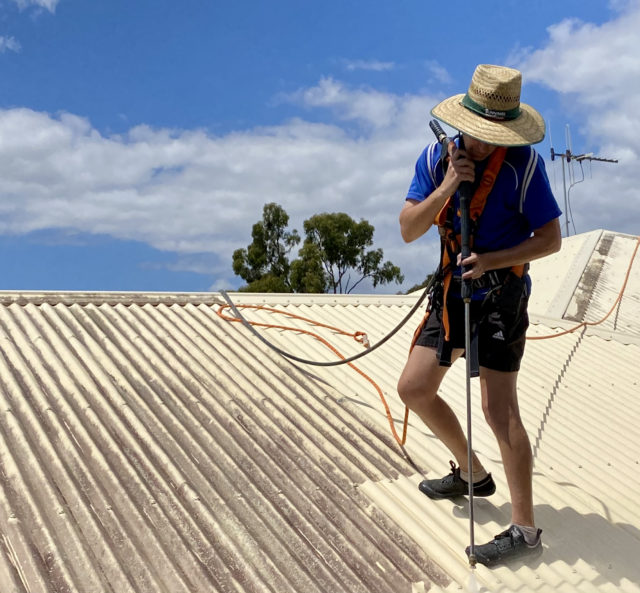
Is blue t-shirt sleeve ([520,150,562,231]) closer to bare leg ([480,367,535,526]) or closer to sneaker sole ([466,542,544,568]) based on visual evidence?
bare leg ([480,367,535,526])

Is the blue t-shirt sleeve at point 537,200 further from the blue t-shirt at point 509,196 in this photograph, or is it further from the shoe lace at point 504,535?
the shoe lace at point 504,535

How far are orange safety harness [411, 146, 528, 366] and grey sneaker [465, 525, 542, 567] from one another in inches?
34.1

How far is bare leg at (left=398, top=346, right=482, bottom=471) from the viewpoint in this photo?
12.5ft

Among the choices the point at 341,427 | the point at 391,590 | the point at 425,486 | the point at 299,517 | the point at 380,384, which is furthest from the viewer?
the point at 380,384

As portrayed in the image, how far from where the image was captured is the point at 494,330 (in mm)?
3670

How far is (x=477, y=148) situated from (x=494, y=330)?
85cm

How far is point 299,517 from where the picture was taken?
3.69 m

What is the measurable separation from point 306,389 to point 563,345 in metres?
3.36

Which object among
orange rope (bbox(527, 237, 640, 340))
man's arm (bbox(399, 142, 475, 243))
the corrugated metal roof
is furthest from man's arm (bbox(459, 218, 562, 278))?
orange rope (bbox(527, 237, 640, 340))

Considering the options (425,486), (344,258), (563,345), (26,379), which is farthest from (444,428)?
(344,258)

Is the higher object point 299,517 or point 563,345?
point 563,345

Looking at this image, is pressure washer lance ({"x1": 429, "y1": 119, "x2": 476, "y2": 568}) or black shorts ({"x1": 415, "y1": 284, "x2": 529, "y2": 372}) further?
black shorts ({"x1": 415, "y1": 284, "x2": 529, "y2": 372})

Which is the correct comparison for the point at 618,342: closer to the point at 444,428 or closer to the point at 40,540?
the point at 444,428

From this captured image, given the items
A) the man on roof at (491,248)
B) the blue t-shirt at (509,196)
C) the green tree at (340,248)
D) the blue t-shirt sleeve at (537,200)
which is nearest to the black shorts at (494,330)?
the man on roof at (491,248)
